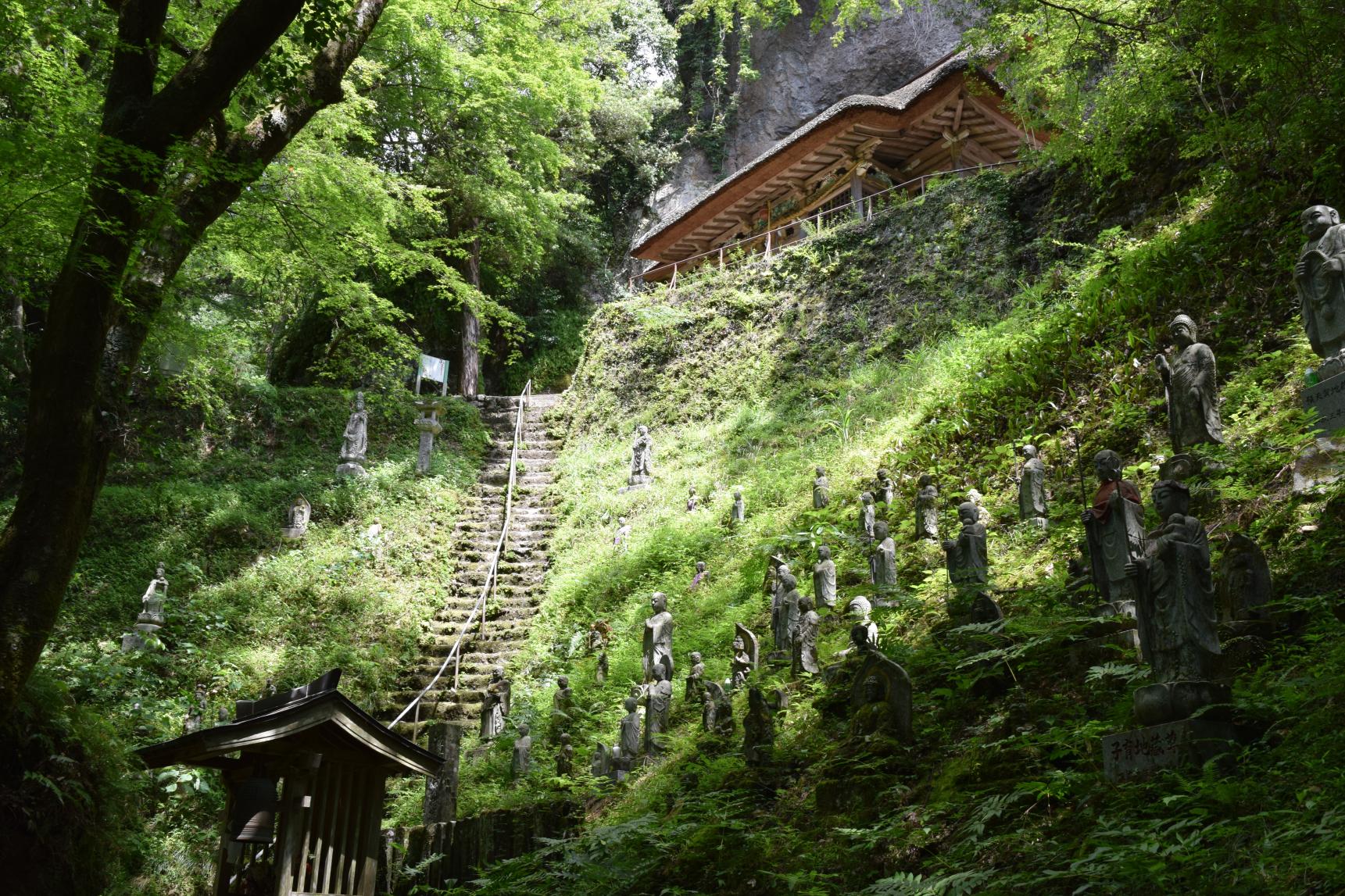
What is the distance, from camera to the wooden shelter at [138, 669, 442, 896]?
670cm

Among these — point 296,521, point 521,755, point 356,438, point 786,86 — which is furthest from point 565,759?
point 786,86

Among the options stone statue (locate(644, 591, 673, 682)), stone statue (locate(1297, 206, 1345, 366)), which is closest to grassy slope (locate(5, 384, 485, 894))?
stone statue (locate(644, 591, 673, 682))

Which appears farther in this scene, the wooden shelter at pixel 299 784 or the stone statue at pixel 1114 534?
the stone statue at pixel 1114 534

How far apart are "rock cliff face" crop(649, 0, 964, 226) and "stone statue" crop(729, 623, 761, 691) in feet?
91.6

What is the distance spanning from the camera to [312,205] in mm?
11383

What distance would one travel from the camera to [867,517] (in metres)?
13.2

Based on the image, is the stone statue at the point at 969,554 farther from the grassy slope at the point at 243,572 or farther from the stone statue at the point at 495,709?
the grassy slope at the point at 243,572

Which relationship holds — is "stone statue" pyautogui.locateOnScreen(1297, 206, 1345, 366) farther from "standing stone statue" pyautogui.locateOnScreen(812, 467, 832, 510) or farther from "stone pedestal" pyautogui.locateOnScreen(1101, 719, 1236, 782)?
"standing stone statue" pyautogui.locateOnScreen(812, 467, 832, 510)

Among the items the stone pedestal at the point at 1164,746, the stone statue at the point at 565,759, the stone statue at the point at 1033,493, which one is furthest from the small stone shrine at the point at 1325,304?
the stone statue at the point at 565,759

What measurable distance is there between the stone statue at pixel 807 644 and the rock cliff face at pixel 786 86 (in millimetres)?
28939

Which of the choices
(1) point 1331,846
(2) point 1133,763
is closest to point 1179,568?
(2) point 1133,763

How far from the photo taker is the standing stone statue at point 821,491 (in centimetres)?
1522

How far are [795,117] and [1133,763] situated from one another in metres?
36.3

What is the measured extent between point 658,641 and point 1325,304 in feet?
25.6
